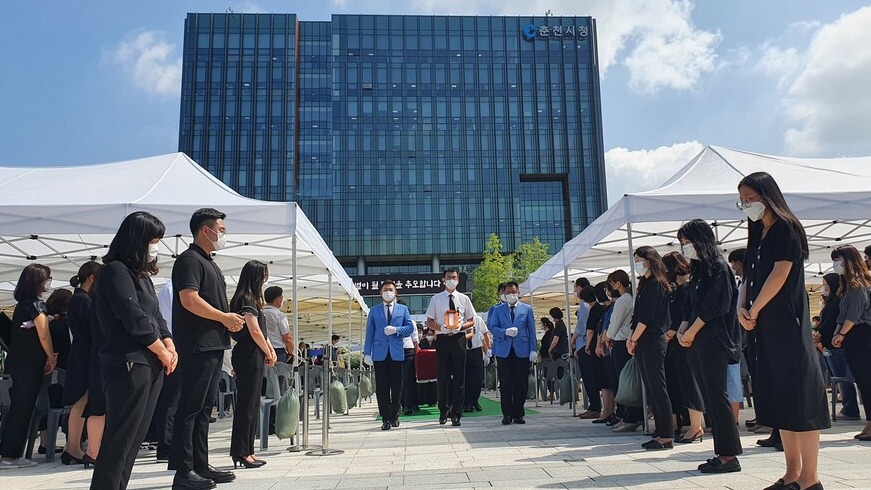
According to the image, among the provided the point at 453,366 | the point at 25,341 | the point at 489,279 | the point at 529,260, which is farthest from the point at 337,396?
the point at 529,260

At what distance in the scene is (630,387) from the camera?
6977mm

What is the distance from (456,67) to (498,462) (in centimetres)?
6775

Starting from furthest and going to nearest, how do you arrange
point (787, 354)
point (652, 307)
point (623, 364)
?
1. point (623, 364)
2. point (652, 307)
3. point (787, 354)

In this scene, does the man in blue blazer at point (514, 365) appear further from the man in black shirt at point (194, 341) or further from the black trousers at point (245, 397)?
the man in black shirt at point (194, 341)

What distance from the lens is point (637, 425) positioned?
7.64 metres

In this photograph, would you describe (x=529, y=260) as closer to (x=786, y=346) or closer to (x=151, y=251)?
(x=786, y=346)

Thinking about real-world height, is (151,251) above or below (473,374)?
above

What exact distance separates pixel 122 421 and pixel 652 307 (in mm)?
4444

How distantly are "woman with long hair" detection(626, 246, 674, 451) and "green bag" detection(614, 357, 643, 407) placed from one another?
0.86 metres

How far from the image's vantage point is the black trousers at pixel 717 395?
4473 mm

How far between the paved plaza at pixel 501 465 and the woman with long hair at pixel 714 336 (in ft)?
0.67

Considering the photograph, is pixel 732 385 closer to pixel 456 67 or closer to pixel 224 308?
pixel 224 308

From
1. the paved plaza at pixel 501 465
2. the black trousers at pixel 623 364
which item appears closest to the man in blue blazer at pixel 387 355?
the paved plaza at pixel 501 465

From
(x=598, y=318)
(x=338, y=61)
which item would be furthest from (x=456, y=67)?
(x=598, y=318)
